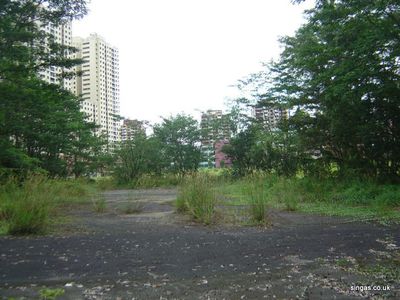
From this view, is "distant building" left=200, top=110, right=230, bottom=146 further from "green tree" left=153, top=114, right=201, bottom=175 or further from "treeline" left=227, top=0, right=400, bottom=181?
"treeline" left=227, top=0, right=400, bottom=181

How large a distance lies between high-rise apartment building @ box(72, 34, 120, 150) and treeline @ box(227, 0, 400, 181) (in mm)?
16216

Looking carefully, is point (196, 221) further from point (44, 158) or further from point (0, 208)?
point (44, 158)

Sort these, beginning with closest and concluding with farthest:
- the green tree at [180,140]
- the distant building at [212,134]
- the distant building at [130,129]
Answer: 1. the distant building at [212,134]
2. the distant building at [130,129]
3. the green tree at [180,140]

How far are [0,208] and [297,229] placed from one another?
5.13 metres

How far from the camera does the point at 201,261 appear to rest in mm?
4230

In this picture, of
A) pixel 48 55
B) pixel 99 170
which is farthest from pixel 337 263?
pixel 99 170

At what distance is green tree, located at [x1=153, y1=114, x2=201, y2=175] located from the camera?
27359 millimetres

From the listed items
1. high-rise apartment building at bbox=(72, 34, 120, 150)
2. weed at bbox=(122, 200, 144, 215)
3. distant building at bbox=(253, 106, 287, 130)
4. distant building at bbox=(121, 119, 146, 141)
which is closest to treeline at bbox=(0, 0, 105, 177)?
weed at bbox=(122, 200, 144, 215)

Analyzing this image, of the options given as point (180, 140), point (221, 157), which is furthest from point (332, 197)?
point (180, 140)

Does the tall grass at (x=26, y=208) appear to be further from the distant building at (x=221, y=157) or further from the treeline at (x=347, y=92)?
the distant building at (x=221, y=157)

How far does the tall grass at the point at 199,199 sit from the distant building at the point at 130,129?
16.8 m

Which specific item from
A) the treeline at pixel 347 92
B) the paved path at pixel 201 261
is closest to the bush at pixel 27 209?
the paved path at pixel 201 261

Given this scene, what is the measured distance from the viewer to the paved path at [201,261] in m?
3.25

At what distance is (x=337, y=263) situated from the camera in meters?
3.97
